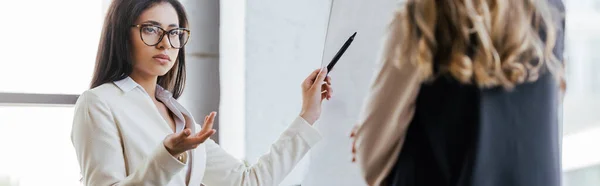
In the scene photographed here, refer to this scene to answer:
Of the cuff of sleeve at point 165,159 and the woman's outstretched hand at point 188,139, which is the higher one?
the woman's outstretched hand at point 188,139

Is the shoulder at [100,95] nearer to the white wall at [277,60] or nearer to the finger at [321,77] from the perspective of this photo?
the finger at [321,77]

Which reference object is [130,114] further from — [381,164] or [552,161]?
[552,161]

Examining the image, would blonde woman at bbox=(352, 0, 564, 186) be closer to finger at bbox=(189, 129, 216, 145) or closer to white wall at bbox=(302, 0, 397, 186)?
finger at bbox=(189, 129, 216, 145)

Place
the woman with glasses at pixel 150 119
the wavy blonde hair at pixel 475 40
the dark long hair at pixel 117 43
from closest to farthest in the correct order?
the wavy blonde hair at pixel 475 40 < the woman with glasses at pixel 150 119 < the dark long hair at pixel 117 43

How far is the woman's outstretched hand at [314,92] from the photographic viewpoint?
3.84ft

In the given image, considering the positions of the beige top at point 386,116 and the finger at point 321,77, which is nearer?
the beige top at point 386,116

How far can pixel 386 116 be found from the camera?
2.33 ft

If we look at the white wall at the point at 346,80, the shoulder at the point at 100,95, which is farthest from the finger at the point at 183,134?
the white wall at the point at 346,80

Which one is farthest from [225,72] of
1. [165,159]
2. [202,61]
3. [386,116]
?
[386,116]

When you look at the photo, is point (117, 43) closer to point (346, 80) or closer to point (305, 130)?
point (305, 130)

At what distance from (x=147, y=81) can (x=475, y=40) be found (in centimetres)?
65

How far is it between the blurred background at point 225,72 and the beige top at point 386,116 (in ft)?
2.53

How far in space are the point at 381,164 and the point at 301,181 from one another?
103cm

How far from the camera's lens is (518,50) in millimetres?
669
